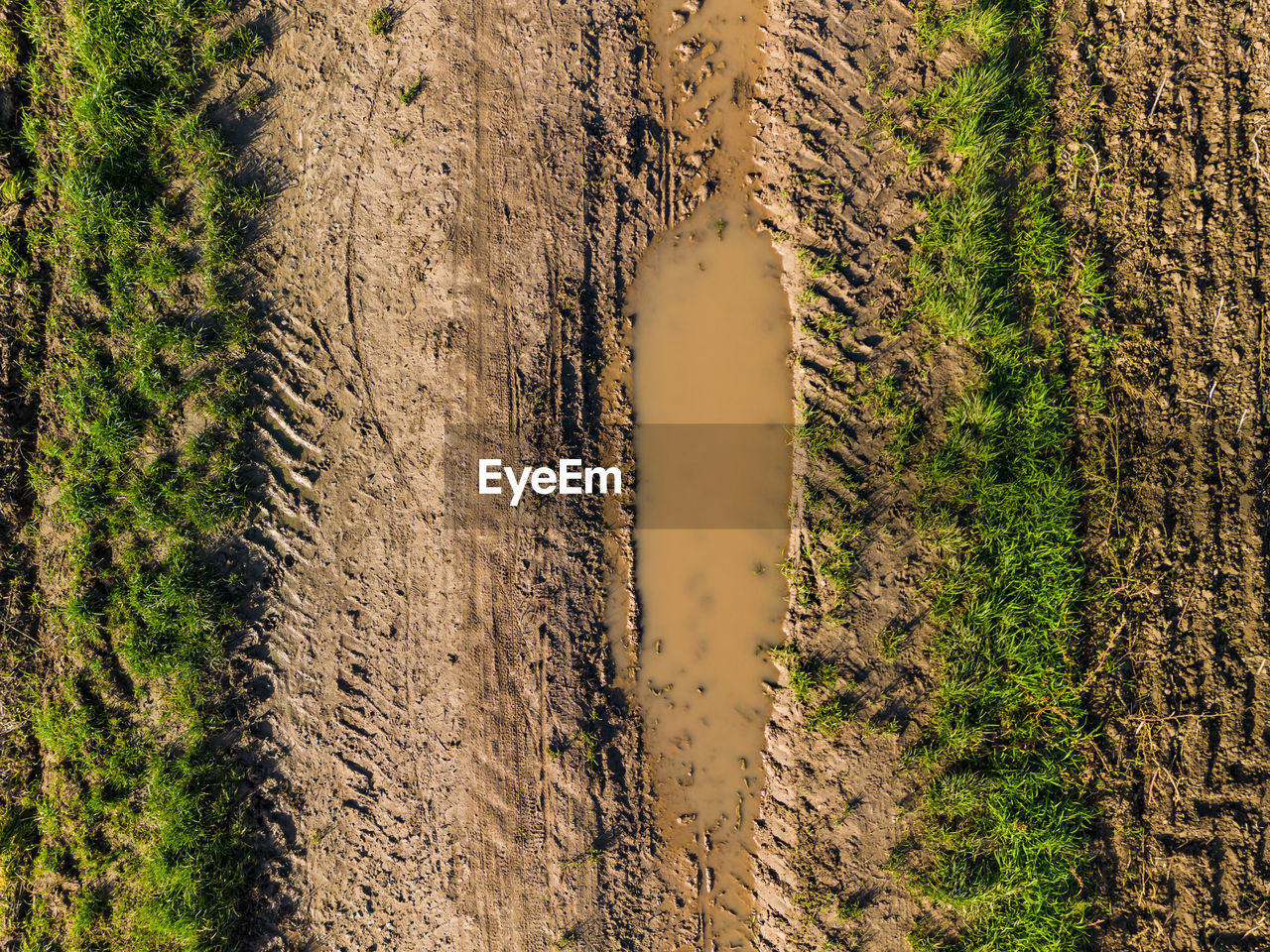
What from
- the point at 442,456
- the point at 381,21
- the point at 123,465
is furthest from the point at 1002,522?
the point at 123,465

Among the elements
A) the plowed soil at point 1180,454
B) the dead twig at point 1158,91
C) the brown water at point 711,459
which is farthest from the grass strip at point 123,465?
the dead twig at point 1158,91

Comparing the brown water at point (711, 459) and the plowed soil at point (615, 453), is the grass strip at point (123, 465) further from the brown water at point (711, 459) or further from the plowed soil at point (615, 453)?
the brown water at point (711, 459)

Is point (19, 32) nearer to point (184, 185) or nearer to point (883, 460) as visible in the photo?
point (184, 185)

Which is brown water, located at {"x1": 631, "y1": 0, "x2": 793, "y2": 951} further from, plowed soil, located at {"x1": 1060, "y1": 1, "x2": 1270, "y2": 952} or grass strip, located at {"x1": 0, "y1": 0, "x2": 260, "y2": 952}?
grass strip, located at {"x1": 0, "y1": 0, "x2": 260, "y2": 952}

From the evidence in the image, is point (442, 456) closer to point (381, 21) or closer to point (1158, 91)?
point (381, 21)

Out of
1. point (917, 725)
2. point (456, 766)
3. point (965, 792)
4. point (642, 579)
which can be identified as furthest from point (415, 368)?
point (965, 792)

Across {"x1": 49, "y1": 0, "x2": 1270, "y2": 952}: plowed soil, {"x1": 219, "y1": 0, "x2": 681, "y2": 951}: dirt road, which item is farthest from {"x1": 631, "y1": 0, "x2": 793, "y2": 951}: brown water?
{"x1": 219, "y1": 0, "x2": 681, "y2": 951}: dirt road

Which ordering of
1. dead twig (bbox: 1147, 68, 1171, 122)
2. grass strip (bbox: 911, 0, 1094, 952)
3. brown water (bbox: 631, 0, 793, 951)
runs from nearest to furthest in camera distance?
grass strip (bbox: 911, 0, 1094, 952)
dead twig (bbox: 1147, 68, 1171, 122)
brown water (bbox: 631, 0, 793, 951)
